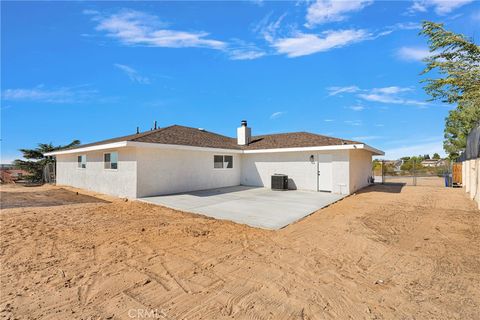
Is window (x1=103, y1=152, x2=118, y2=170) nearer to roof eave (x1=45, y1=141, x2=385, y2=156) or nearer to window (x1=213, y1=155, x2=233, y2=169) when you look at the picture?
roof eave (x1=45, y1=141, x2=385, y2=156)

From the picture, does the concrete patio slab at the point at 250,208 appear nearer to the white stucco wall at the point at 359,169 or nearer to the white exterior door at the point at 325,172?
the white exterior door at the point at 325,172

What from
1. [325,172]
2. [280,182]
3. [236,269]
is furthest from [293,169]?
[236,269]

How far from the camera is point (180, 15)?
8797mm

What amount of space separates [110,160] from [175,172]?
3.63 metres

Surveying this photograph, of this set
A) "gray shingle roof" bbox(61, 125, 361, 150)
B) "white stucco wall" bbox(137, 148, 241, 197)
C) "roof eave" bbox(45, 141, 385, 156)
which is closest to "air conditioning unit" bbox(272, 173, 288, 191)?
"roof eave" bbox(45, 141, 385, 156)

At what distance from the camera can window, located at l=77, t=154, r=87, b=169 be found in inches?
603

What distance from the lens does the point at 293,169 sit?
14352 mm

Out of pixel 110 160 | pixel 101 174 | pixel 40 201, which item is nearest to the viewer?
pixel 40 201

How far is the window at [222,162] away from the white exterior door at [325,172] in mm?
5663

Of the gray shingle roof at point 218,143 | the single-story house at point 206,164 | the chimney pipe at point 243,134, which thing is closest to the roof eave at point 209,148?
the single-story house at point 206,164

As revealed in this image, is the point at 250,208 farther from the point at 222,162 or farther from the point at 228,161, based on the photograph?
the point at 228,161

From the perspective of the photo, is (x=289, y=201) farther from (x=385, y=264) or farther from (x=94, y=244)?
(x=94, y=244)

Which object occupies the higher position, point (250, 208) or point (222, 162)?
point (222, 162)

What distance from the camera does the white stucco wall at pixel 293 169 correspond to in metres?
12.7
